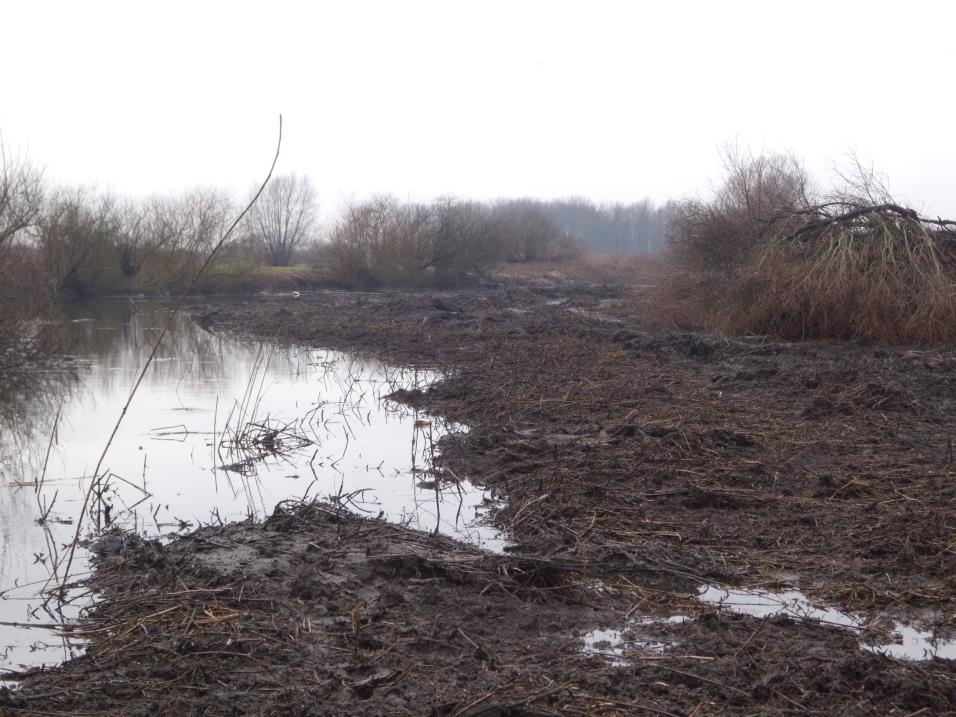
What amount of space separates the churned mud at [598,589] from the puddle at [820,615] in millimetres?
16

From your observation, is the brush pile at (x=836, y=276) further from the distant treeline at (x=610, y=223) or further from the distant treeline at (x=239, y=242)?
the distant treeline at (x=610, y=223)

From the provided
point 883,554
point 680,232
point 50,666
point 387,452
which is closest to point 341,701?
point 50,666

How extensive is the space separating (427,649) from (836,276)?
44.8ft

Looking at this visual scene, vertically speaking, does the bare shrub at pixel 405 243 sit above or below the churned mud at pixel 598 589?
above

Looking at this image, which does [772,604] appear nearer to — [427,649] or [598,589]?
[598,589]

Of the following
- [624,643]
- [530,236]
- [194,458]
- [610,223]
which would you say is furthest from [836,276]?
[610,223]

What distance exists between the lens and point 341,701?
3.62 metres

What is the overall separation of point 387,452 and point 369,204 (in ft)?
114

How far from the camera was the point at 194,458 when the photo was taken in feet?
29.5

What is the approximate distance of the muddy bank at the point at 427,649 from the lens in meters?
3.60

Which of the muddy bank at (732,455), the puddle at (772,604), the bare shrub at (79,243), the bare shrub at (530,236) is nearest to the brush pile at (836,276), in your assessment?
the muddy bank at (732,455)

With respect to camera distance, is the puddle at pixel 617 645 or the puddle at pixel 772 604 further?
the puddle at pixel 772 604

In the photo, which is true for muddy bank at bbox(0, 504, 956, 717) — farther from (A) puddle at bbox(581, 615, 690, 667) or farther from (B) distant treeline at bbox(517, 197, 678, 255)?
(B) distant treeline at bbox(517, 197, 678, 255)

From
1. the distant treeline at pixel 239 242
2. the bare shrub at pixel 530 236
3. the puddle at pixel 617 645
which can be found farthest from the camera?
the bare shrub at pixel 530 236
